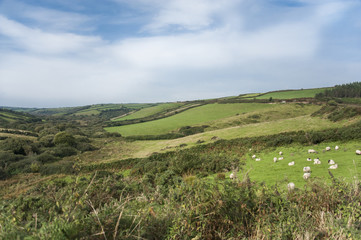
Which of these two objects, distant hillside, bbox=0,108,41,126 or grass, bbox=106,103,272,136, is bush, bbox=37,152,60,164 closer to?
grass, bbox=106,103,272,136

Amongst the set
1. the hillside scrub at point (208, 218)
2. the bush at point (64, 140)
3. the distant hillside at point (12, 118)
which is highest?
the distant hillside at point (12, 118)

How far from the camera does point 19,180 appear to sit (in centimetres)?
1869

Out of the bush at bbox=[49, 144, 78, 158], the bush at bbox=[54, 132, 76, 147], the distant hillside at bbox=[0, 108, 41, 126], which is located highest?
the distant hillside at bbox=[0, 108, 41, 126]

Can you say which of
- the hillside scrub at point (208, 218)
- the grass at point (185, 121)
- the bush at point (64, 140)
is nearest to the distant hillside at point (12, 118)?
the grass at point (185, 121)

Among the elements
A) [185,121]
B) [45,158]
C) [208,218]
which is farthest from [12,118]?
[208,218]

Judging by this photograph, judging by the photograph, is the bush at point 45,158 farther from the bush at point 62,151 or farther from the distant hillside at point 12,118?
the distant hillside at point 12,118

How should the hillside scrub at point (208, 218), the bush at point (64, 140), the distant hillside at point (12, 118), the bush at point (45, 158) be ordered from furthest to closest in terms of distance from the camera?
the distant hillside at point (12, 118), the bush at point (64, 140), the bush at point (45, 158), the hillside scrub at point (208, 218)

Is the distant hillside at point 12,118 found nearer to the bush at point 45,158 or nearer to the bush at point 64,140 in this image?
the bush at point 64,140

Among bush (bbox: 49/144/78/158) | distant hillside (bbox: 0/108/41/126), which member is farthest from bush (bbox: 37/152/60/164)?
distant hillside (bbox: 0/108/41/126)

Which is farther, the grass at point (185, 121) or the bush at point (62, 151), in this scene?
the grass at point (185, 121)

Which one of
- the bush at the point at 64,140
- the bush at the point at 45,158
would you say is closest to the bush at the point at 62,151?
the bush at the point at 64,140

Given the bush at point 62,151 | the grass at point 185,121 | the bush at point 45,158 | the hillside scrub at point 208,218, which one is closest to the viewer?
the hillside scrub at point 208,218

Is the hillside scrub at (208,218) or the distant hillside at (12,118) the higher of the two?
Answer: the distant hillside at (12,118)

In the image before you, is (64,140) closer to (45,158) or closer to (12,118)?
(45,158)
